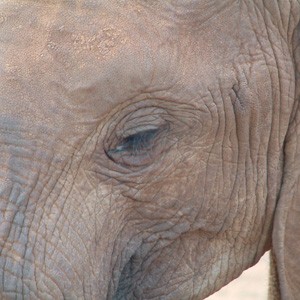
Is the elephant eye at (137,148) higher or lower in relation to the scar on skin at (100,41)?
lower

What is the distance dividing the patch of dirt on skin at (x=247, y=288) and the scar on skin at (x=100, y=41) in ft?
16.0

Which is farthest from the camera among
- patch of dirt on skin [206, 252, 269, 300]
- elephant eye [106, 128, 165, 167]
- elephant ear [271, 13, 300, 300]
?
patch of dirt on skin [206, 252, 269, 300]

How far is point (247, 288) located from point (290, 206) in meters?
4.82

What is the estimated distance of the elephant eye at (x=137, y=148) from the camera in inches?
170

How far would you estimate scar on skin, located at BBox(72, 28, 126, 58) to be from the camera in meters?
4.20

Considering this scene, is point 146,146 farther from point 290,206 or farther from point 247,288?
point 247,288

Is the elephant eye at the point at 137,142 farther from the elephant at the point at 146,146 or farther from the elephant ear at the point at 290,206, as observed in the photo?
the elephant ear at the point at 290,206

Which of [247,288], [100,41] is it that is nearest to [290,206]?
[100,41]

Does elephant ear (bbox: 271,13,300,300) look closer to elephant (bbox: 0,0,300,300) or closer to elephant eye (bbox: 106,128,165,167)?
elephant (bbox: 0,0,300,300)

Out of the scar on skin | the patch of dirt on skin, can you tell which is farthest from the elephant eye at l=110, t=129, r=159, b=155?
the patch of dirt on skin

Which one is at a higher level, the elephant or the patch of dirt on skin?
the patch of dirt on skin

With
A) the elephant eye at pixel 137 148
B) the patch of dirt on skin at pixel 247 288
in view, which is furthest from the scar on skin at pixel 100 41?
the patch of dirt on skin at pixel 247 288

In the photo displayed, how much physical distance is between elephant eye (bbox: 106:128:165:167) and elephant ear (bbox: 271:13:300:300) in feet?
1.51

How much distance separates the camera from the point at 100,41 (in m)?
4.22
